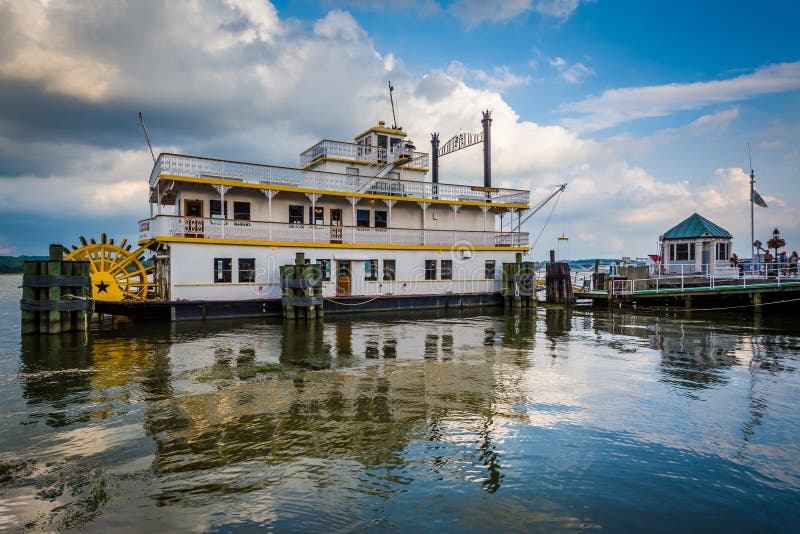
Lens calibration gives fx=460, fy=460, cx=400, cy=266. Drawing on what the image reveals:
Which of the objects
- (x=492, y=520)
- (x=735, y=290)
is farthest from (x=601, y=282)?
(x=492, y=520)

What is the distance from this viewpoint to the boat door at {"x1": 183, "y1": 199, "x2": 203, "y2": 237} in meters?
20.9

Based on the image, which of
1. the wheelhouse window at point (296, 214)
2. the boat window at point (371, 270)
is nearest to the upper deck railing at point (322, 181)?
the wheelhouse window at point (296, 214)

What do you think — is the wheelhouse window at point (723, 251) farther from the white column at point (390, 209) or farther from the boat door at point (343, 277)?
the boat door at point (343, 277)

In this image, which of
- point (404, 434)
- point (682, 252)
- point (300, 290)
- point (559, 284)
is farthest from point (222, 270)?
point (682, 252)

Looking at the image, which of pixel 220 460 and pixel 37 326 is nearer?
pixel 220 460

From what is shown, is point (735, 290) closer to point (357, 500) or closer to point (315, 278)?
point (315, 278)

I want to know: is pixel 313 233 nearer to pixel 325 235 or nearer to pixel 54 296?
pixel 325 235

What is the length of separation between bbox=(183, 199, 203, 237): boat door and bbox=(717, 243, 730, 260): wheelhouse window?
102 ft

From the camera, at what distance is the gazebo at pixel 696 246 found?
2978 cm

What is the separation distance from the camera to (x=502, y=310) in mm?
27641

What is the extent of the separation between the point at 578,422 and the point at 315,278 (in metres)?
15.7

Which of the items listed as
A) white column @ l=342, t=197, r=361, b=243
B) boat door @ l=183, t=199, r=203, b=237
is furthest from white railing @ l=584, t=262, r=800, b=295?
boat door @ l=183, t=199, r=203, b=237

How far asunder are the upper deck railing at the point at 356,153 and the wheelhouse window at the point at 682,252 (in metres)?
17.9

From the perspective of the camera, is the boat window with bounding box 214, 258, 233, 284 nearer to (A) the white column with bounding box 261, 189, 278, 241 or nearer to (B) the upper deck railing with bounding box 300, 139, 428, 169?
(A) the white column with bounding box 261, 189, 278, 241
